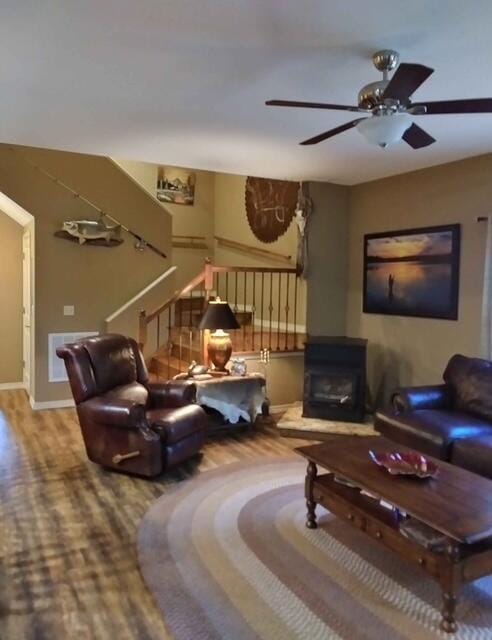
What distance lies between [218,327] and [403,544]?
9.23ft

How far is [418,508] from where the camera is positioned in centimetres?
235

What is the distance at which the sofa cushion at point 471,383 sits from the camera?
13.5 feet

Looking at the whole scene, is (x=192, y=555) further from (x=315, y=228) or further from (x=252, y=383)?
(x=315, y=228)

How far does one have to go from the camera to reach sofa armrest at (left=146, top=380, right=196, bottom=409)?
445cm

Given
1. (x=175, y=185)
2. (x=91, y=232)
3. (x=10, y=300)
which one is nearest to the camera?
(x=91, y=232)

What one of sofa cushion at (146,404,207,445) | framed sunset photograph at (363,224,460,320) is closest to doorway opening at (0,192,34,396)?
sofa cushion at (146,404,207,445)

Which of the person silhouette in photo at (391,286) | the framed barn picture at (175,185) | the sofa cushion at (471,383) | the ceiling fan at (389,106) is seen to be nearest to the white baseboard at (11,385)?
the framed barn picture at (175,185)

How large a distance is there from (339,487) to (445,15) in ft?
8.15

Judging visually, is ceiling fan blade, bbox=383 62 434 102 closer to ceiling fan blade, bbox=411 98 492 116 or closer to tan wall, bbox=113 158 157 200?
ceiling fan blade, bbox=411 98 492 116

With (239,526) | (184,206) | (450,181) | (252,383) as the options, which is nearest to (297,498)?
(239,526)

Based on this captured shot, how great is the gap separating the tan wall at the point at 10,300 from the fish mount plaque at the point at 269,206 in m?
3.26

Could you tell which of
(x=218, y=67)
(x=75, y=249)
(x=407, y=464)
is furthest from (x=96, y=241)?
(x=407, y=464)

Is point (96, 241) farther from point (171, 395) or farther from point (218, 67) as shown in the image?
point (218, 67)

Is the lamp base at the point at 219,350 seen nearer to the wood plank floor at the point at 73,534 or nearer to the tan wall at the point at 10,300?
the wood plank floor at the point at 73,534
